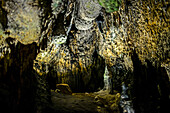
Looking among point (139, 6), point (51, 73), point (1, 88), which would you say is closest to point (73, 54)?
point (51, 73)

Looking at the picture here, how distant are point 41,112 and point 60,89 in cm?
290

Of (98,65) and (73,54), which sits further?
(98,65)

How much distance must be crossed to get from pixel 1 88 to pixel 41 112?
3.26 ft

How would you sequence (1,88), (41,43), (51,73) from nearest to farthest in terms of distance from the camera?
1. (1,88)
2. (41,43)
3. (51,73)

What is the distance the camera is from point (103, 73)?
23.2 feet

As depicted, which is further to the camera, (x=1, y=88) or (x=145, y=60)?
(x=145, y=60)

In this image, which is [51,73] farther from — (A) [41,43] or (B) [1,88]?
(B) [1,88]

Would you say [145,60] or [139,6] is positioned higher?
[139,6]

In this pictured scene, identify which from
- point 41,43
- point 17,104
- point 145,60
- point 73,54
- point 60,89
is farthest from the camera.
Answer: point 73,54

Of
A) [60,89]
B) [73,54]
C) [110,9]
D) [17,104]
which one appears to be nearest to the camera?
[17,104]

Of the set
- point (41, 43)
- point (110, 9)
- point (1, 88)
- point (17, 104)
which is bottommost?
point (17, 104)

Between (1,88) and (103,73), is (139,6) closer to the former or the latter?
(1,88)

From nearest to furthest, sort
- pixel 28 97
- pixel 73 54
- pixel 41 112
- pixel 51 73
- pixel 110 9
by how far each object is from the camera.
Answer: pixel 28 97, pixel 41 112, pixel 110 9, pixel 73 54, pixel 51 73

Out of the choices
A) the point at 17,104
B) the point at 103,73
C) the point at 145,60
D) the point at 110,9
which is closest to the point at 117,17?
the point at 110,9
